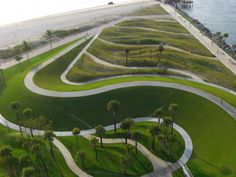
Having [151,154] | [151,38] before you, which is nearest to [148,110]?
[151,154]

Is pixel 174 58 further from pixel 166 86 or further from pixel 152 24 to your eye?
pixel 152 24

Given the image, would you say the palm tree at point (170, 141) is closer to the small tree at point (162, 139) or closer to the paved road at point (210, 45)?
the small tree at point (162, 139)

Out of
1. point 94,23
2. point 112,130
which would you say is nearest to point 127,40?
point 94,23

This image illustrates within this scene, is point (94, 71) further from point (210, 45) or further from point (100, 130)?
point (210, 45)

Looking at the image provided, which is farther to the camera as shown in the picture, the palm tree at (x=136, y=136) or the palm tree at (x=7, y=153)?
the palm tree at (x=136, y=136)

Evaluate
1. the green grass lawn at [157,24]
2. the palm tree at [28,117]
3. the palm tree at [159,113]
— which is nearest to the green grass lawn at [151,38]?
the green grass lawn at [157,24]

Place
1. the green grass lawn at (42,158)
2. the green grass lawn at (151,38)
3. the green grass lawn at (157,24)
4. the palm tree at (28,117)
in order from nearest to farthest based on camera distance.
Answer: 1. the green grass lawn at (42,158)
2. the palm tree at (28,117)
3. the green grass lawn at (151,38)
4. the green grass lawn at (157,24)

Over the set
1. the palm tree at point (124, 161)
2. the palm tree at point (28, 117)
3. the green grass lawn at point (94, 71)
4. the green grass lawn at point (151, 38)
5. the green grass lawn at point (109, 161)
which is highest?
the green grass lawn at point (151, 38)
